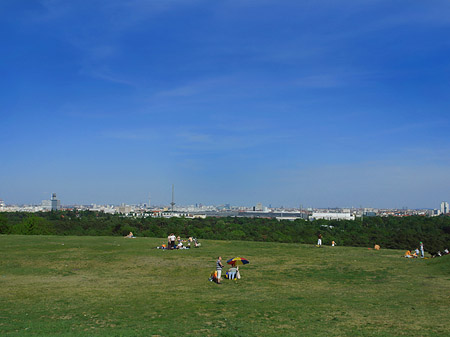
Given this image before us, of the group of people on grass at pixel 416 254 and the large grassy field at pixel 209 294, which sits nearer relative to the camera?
the large grassy field at pixel 209 294

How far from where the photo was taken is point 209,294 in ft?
68.9

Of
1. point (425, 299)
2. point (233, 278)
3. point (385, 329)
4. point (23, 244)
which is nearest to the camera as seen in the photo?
point (385, 329)

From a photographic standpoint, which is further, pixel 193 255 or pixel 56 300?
pixel 193 255

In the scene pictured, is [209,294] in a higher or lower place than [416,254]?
Answer: higher

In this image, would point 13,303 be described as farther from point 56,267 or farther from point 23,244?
point 23,244

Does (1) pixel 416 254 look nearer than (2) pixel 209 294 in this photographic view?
No

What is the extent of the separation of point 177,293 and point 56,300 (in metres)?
5.89

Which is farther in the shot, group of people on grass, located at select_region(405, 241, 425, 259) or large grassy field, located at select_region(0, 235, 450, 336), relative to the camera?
group of people on grass, located at select_region(405, 241, 425, 259)

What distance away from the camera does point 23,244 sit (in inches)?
1526

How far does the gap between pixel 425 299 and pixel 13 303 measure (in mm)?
19569

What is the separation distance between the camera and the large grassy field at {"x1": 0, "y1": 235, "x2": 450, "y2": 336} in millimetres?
14469

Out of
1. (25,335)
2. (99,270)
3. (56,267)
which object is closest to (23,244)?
(56,267)

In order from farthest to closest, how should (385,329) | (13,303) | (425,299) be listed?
(425,299), (13,303), (385,329)

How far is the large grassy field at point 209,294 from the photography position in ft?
47.5
